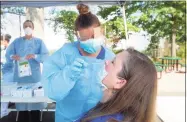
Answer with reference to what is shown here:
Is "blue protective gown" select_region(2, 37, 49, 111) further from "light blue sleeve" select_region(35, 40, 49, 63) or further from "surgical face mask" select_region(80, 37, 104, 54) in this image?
"surgical face mask" select_region(80, 37, 104, 54)

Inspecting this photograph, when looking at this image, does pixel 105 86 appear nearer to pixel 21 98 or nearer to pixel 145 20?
pixel 21 98

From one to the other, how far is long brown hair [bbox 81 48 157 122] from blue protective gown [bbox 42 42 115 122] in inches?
11.8

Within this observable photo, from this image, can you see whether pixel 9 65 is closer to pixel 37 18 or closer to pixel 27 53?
pixel 27 53

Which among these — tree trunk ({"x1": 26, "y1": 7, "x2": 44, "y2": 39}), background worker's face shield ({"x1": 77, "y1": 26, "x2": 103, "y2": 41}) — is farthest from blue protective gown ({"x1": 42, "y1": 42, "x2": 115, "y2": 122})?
tree trunk ({"x1": 26, "y1": 7, "x2": 44, "y2": 39})

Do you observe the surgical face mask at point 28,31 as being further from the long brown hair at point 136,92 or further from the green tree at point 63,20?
the long brown hair at point 136,92

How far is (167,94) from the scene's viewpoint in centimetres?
594

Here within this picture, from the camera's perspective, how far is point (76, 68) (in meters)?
1.31

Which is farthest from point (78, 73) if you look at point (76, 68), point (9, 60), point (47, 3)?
point (47, 3)

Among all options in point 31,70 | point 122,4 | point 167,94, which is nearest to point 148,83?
point 31,70

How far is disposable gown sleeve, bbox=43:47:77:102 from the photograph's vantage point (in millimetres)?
1396

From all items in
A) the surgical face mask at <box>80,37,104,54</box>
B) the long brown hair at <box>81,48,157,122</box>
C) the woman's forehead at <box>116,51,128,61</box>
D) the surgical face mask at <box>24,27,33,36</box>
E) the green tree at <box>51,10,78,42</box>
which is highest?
the green tree at <box>51,10,78,42</box>

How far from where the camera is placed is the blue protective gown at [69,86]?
56.9 inches

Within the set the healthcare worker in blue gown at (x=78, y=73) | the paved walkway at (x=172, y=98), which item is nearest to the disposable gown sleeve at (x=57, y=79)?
the healthcare worker in blue gown at (x=78, y=73)

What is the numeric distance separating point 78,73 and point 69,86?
0.33 feet
